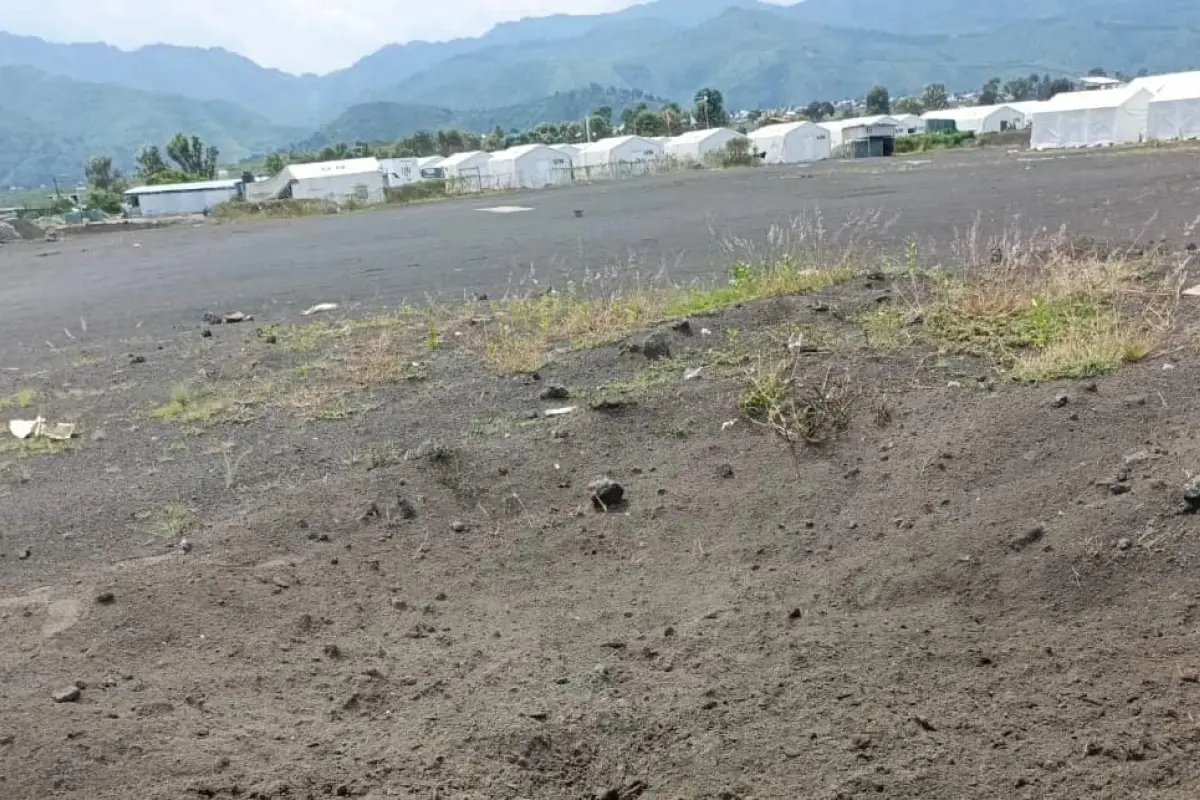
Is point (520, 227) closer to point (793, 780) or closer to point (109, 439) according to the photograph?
point (109, 439)

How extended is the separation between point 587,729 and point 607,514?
1835mm

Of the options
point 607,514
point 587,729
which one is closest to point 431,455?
point 607,514

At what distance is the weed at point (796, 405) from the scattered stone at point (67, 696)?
11.9 ft

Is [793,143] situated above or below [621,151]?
below

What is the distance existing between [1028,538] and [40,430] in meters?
7.04

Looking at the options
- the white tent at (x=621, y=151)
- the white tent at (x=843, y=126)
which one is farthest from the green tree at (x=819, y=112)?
the white tent at (x=621, y=151)

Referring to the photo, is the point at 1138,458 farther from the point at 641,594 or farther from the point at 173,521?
the point at 173,521

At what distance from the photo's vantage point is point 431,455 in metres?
5.45

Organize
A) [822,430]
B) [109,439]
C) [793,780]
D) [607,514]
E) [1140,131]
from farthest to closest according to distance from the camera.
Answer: [1140,131]
[109,439]
[822,430]
[607,514]
[793,780]

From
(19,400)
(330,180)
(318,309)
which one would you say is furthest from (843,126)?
(19,400)

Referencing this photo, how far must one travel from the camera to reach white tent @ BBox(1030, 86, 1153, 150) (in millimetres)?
52156

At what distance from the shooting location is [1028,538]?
146 inches

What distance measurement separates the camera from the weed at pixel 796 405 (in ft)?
17.2

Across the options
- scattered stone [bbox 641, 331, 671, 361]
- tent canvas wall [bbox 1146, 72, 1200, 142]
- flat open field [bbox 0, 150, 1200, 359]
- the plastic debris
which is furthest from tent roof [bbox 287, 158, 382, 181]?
scattered stone [bbox 641, 331, 671, 361]
